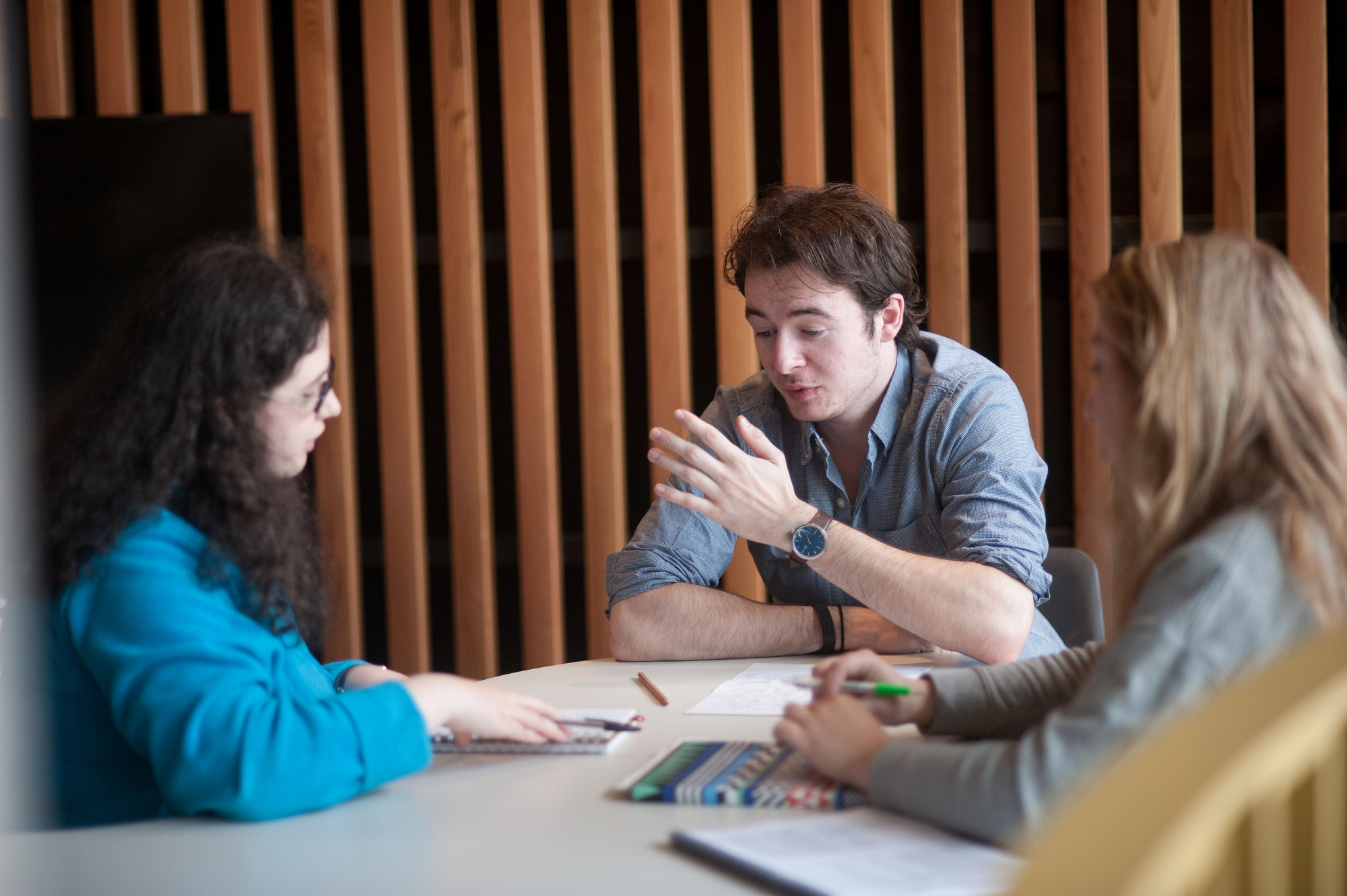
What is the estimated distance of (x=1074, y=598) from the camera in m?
1.97

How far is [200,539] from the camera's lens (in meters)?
1.13

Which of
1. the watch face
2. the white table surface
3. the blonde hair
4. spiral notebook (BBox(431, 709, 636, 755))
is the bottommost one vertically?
spiral notebook (BBox(431, 709, 636, 755))

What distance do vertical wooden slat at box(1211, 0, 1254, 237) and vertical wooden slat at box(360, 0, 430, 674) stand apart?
2.14 metres

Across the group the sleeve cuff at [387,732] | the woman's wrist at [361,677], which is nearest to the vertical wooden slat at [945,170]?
the woman's wrist at [361,677]

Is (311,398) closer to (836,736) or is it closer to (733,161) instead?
(836,736)

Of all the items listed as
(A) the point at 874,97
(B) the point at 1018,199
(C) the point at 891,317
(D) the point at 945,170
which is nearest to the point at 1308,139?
(B) the point at 1018,199

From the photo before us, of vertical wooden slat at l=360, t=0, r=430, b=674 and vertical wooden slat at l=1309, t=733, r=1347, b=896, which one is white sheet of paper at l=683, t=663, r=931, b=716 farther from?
vertical wooden slat at l=360, t=0, r=430, b=674

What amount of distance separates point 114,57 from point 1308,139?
3176 millimetres

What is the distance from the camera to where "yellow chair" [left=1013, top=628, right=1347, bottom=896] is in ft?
1.26

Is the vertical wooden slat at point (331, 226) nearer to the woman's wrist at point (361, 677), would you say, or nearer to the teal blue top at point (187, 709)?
the woman's wrist at point (361, 677)

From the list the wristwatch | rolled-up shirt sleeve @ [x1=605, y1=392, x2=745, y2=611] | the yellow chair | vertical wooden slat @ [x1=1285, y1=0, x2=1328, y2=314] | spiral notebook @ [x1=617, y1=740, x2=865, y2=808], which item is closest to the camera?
the yellow chair

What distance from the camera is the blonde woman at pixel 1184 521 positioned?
33.4 inches

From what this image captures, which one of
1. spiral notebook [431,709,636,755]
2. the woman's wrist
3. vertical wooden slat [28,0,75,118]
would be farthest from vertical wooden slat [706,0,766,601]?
vertical wooden slat [28,0,75,118]

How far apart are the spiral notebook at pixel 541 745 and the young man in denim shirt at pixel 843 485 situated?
0.52 metres
